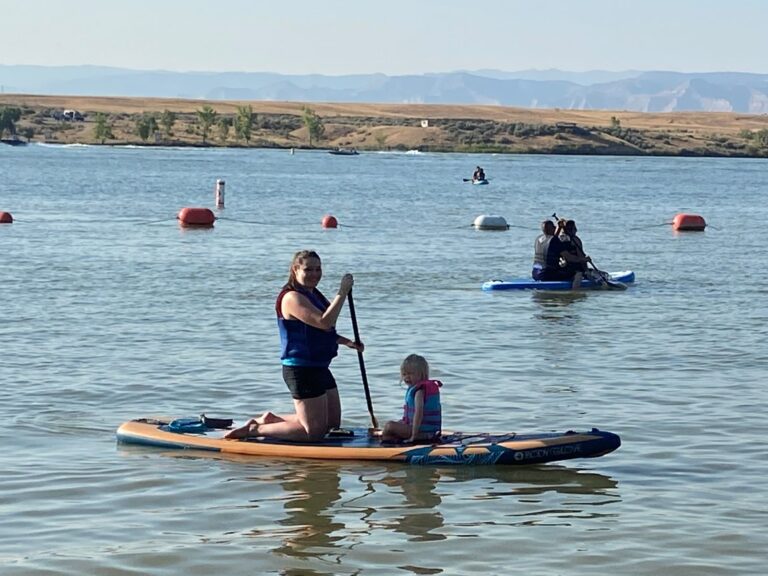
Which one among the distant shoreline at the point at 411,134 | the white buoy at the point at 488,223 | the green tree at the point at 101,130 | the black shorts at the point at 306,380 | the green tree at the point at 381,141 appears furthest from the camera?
the green tree at the point at 381,141

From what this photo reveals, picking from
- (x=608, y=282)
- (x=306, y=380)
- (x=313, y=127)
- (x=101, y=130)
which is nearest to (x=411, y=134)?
(x=313, y=127)

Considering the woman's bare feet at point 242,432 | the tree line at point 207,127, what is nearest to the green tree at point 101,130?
the tree line at point 207,127

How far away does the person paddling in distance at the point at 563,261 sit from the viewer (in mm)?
22781

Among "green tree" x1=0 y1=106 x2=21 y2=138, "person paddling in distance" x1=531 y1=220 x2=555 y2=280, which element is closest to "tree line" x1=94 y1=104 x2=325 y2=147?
"green tree" x1=0 y1=106 x2=21 y2=138

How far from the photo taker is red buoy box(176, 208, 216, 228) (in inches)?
1437

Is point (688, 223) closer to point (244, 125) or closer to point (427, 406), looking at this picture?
point (427, 406)

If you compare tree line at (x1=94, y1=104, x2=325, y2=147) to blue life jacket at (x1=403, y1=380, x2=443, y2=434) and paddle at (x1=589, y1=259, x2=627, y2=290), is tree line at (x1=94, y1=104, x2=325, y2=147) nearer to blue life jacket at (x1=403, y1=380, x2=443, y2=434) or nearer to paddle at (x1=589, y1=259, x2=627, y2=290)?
paddle at (x1=589, y1=259, x2=627, y2=290)

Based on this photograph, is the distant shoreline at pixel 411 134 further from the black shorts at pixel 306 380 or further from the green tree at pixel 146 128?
the black shorts at pixel 306 380

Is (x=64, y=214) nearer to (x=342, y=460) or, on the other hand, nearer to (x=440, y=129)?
(x=342, y=460)

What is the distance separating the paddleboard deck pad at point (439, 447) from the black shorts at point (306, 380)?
1.25 feet

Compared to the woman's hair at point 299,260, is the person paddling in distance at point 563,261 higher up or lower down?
lower down

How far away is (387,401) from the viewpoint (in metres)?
13.6

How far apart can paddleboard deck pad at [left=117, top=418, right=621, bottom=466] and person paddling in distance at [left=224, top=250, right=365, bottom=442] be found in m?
0.10

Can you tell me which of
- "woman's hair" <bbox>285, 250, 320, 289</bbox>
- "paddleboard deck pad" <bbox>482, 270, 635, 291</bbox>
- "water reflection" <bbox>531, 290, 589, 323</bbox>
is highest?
"woman's hair" <bbox>285, 250, 320, 289</bbox>
